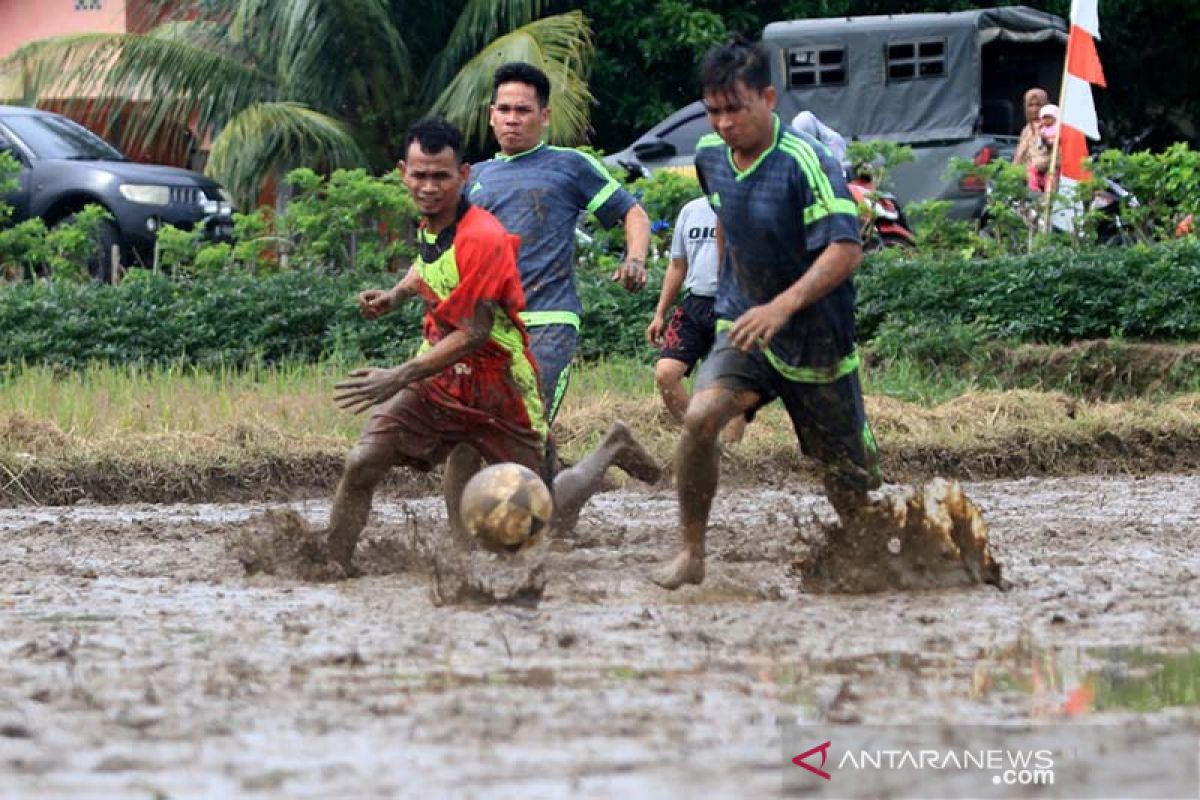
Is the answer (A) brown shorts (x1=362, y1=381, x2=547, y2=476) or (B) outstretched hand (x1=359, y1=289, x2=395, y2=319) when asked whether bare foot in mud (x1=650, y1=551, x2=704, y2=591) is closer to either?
(A) brown shorts (x1=362, y1=381, x2=547, y2=476)

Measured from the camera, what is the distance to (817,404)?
7.55 m

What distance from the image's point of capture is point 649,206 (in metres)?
15.9

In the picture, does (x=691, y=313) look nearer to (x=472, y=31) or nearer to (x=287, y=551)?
(x=287, y=551)

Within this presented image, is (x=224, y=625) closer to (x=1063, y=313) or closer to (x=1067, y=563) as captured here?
(x=1067, y=563)

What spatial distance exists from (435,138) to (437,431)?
104cm

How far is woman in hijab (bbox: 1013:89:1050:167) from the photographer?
57.4 ft

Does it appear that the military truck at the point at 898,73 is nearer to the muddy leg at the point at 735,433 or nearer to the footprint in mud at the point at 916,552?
the muddy leg at the point at 735,433

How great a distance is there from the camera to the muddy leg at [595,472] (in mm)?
8980

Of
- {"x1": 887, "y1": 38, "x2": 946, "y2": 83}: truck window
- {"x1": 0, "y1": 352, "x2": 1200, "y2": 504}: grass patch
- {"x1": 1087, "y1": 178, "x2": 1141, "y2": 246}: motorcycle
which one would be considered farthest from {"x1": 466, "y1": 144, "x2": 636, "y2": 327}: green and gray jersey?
{"x1": 887, "y1": 38, "x2": 946, "y2": 83}: truck window

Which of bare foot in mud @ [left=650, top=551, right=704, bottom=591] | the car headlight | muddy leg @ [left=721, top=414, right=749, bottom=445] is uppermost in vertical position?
bare foot in mud @ [left=650, top=551, right=704, bottom=591]

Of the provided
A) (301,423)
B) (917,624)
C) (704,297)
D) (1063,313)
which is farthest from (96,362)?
(917,624)

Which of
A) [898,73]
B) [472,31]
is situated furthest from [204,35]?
[898,73]

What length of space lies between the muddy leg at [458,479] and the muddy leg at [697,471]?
1021 mm
